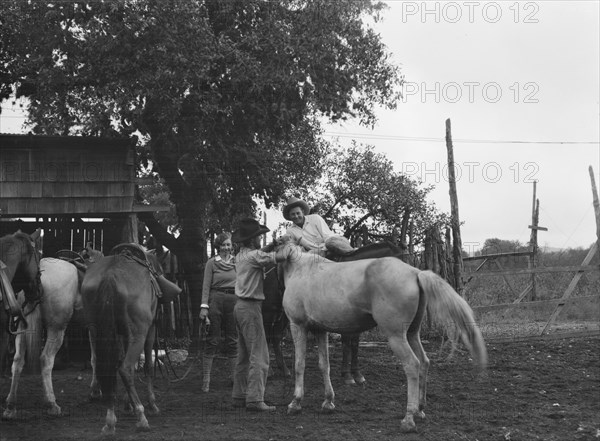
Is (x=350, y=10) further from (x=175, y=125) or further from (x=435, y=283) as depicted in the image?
(x=435, y=283)

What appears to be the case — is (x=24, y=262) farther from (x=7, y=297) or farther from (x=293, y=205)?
(x=293, y=205)

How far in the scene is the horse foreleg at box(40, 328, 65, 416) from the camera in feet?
26.9

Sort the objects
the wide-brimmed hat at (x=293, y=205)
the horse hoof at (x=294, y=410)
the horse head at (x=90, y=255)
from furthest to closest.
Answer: the horse head at (x=90, y=255) < the wide-brimmed hat at (x=293, y=205) < the horse hoof at (x=294, y=410)

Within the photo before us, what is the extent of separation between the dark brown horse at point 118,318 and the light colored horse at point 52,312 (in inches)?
52.8

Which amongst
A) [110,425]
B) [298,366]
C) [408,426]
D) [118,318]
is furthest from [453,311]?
[110,425]

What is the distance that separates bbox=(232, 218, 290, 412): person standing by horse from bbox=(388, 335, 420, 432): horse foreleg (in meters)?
1.79

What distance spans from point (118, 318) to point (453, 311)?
3499 mm

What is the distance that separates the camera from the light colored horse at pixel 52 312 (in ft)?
27.6

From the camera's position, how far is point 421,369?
7.46m

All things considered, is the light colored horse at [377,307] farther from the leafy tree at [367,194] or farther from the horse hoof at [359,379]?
the leafy tree at [367,194]

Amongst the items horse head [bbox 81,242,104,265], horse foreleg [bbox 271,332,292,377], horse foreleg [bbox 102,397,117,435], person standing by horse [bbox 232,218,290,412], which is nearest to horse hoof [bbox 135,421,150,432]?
horse foreleg [bbox 102,397,117,435]

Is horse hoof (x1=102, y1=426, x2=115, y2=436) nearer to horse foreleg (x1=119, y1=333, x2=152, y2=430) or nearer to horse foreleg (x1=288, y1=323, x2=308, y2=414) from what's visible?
horse foreleg (x1=119, y1=333, x2=152, y2=430)

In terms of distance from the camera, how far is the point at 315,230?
31.7ft

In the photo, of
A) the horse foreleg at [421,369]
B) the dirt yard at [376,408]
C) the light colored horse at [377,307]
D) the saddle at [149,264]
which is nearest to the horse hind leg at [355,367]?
the dirt yard at [376,408]
